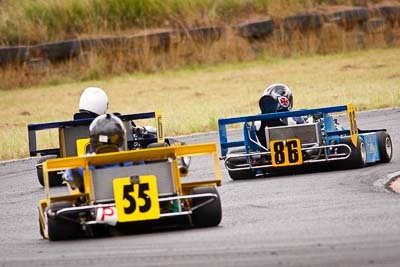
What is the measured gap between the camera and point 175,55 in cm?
3750

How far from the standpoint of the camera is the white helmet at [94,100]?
1431cm

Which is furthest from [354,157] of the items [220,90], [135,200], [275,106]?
[220,90]

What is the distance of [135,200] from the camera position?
9367 millimetres

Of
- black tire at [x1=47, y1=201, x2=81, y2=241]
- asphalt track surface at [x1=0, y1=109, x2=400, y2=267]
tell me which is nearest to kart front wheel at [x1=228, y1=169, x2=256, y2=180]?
asphalt track surface at [x1=0, y1=109, x2=400, y2=267]

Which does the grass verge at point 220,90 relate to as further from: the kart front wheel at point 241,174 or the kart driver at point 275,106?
the kart front wheel at point 241,174

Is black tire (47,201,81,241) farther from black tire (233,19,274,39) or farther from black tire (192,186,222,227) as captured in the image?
black tire (233,19,274,39)

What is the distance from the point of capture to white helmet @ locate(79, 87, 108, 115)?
563 inches

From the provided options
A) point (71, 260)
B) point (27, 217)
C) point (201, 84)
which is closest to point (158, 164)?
point (71, 260)

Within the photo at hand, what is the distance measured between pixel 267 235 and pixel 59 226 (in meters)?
1.75

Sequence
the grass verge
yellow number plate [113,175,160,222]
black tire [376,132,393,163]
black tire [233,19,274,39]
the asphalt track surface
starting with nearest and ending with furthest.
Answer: the asphalt track surface, yellow number plate [113,175,160,222], black tire [376,132,393,163], the grass verge, black tire [233,19,274,39]

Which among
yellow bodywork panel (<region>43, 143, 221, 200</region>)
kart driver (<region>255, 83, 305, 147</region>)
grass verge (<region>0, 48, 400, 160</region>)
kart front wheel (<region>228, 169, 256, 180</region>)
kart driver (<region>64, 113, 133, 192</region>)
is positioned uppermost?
grass verge (<region>0, 48, 400, 160</region>)

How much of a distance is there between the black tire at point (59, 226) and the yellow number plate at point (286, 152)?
4.48 meters

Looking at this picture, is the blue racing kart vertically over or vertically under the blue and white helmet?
under

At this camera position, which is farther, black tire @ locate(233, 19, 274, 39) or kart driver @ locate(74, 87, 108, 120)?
black tire @ locate(233, 19, 274, 39)
